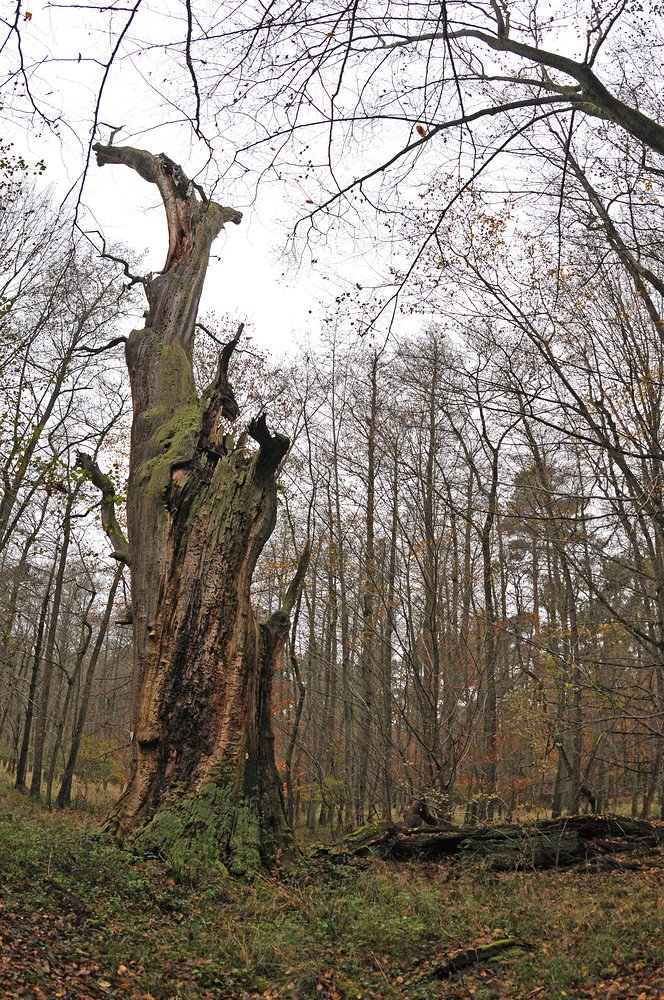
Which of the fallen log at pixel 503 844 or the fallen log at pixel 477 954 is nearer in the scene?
the fallen log at pixel 477 954

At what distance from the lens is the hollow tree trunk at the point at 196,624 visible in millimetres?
6422

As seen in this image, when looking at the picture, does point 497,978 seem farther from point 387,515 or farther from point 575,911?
point 387,515

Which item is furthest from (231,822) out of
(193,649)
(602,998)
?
(602,998)

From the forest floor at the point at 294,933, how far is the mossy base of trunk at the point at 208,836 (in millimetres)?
146

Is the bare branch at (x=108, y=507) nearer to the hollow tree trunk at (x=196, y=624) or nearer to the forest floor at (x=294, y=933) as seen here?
the hollow tree trunk at (x=196, y=624)

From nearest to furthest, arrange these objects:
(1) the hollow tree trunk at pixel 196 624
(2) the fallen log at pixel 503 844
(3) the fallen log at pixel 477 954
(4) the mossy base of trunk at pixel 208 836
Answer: (3) the fallen log at pixel 477 954 → (4) the mossy base of trunk at pixel 208 836 → (1) the hollow tree trunk at pixel 196 624 → (2) the fallen log at pixel 503 844

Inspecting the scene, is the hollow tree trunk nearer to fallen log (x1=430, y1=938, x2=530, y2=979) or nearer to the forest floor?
the forest floor

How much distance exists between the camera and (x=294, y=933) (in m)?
4.86

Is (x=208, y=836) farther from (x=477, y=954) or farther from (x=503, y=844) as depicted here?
(x=503, y=844)

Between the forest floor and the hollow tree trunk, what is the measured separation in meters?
0.49

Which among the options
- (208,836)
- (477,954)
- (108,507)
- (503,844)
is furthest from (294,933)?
(108,507)

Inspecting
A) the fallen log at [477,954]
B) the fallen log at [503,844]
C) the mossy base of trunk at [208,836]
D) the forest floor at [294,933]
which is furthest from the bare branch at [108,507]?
the fallen log at [477,954]

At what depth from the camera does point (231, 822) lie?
642cm

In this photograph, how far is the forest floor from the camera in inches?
154
